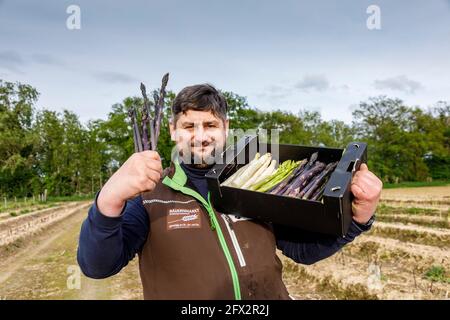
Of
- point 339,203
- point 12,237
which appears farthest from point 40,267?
point 339,203

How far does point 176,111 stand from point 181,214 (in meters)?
0.66

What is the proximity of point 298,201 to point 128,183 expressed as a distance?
89 cm

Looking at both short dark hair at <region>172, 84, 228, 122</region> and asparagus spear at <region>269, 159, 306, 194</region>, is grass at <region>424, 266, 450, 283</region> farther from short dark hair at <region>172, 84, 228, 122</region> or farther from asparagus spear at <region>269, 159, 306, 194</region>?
short dark hair at <region>172, 84, 228, 122</region>

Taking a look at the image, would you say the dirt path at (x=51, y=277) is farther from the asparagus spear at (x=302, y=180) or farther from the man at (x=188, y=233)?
the asparagus spear at (x=302, y=180)

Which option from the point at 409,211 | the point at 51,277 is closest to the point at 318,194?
the point at 51,277

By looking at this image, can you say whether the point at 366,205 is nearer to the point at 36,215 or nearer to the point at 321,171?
the point at 321,171

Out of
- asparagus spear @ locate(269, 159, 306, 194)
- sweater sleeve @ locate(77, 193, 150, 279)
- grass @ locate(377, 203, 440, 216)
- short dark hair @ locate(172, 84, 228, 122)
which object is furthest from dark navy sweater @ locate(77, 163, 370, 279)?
grass @ locate(377, 203, 440, 216)

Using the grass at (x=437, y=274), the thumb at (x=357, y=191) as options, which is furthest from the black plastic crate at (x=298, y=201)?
the grass at (x=437, y=274)

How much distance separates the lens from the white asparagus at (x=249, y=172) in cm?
223

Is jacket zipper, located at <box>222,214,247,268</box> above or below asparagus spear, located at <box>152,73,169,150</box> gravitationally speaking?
below

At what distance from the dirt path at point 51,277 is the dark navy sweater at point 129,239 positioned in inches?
274

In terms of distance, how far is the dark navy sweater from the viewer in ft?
5.54

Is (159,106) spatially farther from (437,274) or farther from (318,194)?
(437,274)

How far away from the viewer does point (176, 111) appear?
2236mm
